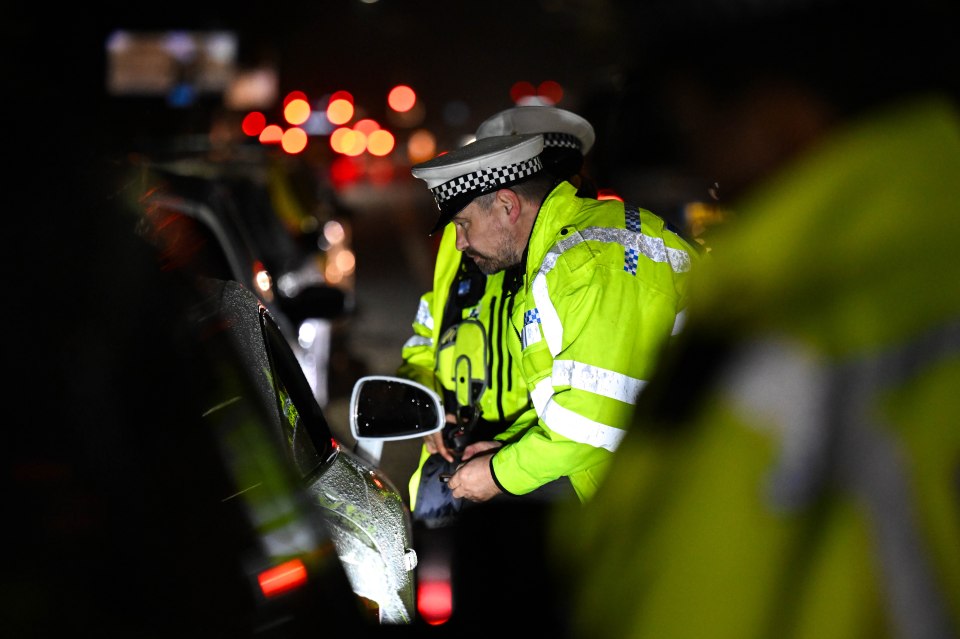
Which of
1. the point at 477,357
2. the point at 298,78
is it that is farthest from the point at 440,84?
the point at 477,357

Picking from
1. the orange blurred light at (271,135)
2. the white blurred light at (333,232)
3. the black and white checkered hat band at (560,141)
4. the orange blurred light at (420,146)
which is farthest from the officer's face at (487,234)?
the orange blurred light at (420,146)

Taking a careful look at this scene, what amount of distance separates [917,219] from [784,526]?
0.36 m

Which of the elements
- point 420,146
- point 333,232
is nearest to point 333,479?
point 333,232

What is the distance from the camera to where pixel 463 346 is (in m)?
3.28

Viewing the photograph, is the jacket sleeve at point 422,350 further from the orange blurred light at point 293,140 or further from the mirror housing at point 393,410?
the orange blurred light at point 293,140

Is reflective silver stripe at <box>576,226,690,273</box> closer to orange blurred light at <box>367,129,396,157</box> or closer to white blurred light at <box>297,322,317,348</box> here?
white blurred light at <box>297,322,317,348</box>

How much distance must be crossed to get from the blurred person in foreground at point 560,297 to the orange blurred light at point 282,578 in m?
1.10

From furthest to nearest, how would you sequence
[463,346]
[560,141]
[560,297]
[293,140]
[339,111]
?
[339,111] < [293,140] < [560,141] < [463,346] < [560,297]

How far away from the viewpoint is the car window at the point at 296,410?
240 centimetres

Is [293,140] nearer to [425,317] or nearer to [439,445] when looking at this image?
[425,317]

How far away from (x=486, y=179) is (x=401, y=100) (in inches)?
1690

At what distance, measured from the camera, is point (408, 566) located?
8.43 ft

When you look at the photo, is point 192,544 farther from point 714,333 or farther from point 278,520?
point 714,333

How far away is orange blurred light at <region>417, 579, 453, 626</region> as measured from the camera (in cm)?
253
